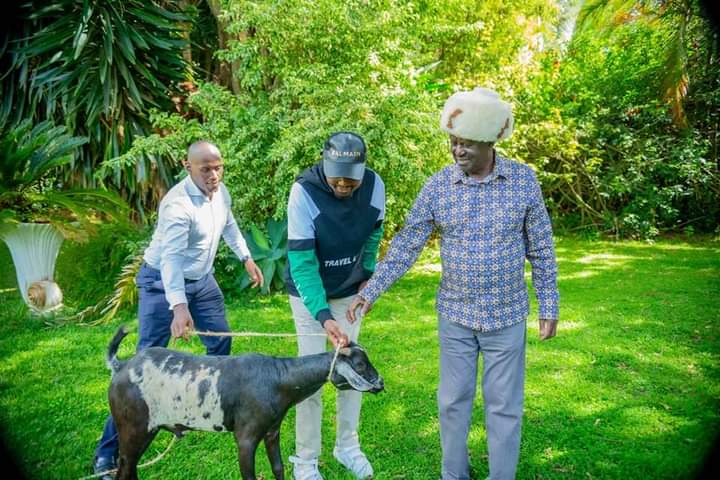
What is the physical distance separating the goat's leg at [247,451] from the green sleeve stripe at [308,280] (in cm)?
74

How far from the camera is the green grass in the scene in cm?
365

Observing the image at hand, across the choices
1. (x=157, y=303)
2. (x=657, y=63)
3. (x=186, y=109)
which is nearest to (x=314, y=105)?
(x=186, y=109)

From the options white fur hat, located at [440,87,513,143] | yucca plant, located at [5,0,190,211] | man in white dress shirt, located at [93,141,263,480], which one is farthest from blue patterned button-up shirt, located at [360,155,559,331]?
yucca plant, located at [5,0,190,211]

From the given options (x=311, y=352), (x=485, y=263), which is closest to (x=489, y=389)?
(x=485, y=263)

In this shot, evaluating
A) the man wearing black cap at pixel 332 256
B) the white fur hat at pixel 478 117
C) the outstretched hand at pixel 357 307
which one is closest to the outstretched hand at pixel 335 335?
the man wearing black cap at pixel 332 256

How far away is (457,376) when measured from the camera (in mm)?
3082

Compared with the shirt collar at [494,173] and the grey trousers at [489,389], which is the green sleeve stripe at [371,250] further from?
the shirt collar at [494,173]

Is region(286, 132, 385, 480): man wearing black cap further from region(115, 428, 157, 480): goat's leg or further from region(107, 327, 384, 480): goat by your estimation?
region(115, 428, 157, 480): goat's leg

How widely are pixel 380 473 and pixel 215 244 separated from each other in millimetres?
1927

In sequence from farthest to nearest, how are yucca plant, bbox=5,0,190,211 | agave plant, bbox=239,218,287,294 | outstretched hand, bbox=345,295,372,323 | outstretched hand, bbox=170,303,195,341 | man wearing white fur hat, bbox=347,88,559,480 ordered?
1. yucca plant, bbox=5,0,190,211
2. agave plant, bbox=239,218,287,294
3. outstretched hand, bbox=345,295,372,323
4. outstretched hand, bbox=170,303,195,341
5. man wearing white fur hat, bbox=347,88,559,480

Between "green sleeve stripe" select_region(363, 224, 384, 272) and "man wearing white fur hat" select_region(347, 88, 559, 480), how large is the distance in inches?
11.9

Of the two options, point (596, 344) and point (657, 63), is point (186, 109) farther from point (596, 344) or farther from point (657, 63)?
point (657, 63)

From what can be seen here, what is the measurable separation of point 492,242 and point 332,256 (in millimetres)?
974

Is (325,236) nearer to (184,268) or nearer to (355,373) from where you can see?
(355,373)
